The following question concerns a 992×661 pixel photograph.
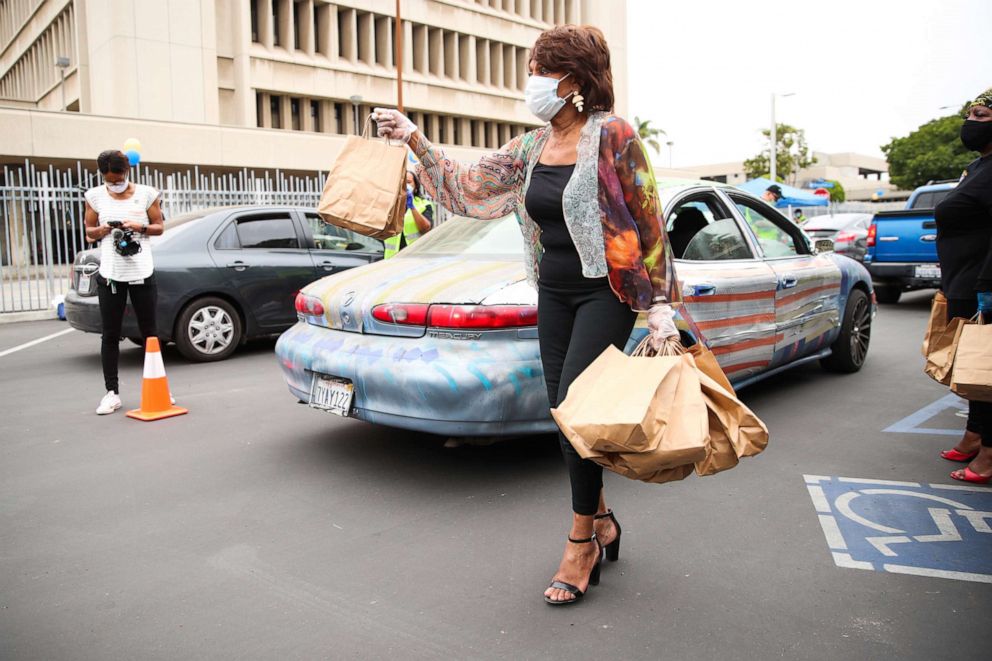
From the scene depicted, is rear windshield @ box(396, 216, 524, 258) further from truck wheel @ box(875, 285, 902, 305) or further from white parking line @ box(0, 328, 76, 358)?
truck wheel @ box(875, 285, 902, 305)

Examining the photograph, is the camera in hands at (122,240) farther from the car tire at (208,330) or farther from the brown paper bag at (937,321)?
the brown paper bag at (937,321)

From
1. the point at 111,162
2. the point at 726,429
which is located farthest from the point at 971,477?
the point at 111,162

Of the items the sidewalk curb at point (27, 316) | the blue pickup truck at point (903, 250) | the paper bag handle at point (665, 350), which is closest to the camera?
the paper bag handle at point (665, 350)

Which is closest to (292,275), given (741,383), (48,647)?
(741,383)

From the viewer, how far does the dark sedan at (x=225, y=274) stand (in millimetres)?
7793

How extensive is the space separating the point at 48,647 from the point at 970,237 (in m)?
4.62

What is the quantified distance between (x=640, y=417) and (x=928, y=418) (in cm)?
401

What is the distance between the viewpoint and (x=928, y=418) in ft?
18.5

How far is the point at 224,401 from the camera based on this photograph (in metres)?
6.35

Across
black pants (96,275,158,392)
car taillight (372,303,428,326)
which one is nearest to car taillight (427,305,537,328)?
car taillight (372,303,428,326)

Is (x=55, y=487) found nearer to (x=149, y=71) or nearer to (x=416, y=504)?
(x=416, y=504)

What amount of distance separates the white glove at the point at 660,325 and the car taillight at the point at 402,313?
4.74 ft

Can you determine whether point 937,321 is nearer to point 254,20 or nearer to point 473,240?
point 473,240

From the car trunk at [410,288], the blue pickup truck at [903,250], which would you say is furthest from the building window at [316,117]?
the car trunk at [410,288]
